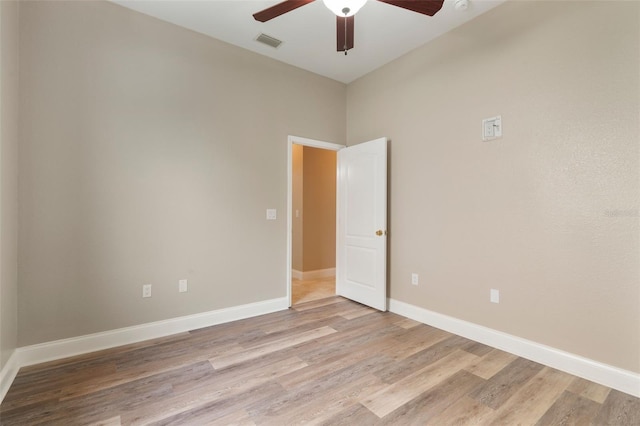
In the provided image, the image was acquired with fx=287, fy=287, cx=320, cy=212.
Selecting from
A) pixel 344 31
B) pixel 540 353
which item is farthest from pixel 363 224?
pixel 344 31

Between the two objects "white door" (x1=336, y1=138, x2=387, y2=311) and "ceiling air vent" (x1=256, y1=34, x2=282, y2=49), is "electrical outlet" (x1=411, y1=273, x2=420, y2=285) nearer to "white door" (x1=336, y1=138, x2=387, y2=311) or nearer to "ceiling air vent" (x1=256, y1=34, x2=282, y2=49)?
"white door" (x1=336, y1=138, x2=387, y2=311)

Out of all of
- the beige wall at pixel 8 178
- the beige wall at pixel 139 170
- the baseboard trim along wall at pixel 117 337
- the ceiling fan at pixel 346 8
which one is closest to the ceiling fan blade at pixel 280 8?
the ceiling fan at pixel 346 8

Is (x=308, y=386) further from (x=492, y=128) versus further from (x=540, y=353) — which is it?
(x=492, y=128)

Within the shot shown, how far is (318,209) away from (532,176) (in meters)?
3.53

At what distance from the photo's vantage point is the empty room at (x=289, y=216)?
1.94 m

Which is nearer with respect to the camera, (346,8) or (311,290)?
(346,8)

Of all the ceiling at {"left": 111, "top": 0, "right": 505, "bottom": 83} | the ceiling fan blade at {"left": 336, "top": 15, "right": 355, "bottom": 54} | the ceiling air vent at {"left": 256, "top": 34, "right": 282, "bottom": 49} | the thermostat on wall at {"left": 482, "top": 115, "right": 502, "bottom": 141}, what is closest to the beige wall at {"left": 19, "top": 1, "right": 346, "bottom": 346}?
the ceiling at {"left": 111, "top": 0, "right": 505, "bottom": 83}

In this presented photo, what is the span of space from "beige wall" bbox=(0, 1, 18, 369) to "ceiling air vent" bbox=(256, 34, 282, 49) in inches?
76.0

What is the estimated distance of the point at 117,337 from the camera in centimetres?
258

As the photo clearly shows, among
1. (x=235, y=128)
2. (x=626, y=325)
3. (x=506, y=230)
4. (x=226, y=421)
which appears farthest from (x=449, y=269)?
(x=235, y=128)

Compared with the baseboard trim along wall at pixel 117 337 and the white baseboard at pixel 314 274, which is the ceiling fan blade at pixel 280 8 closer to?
the baseboard trim along wall at pixel 117 337

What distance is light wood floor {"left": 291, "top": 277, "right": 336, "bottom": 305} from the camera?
4.04m

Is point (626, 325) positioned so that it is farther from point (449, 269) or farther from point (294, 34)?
point (294, 34)

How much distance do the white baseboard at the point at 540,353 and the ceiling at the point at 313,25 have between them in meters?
2.97
